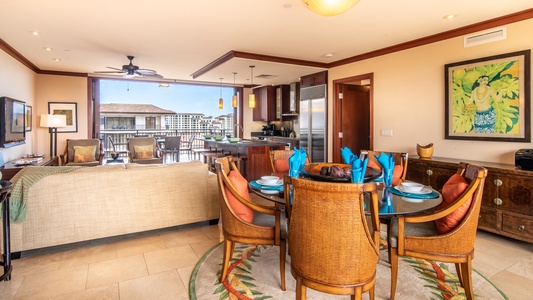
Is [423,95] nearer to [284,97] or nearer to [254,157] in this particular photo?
[254,157]

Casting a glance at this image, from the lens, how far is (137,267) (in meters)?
2.51

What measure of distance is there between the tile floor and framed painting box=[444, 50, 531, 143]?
124 cm

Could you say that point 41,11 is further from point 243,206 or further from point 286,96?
point 286,96

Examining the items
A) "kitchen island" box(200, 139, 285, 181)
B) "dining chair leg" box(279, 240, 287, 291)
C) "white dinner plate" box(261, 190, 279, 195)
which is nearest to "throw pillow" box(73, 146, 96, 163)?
"kitchen island" box(200, 139, 285, 181)

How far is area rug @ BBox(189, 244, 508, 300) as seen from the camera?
210cm

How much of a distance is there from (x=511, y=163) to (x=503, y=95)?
0.79 meters

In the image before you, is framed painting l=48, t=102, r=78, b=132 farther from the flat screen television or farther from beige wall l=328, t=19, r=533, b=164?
beige wall l=328, t=19, r=533, b=164

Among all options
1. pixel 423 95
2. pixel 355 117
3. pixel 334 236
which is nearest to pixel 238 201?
pixel 334 236

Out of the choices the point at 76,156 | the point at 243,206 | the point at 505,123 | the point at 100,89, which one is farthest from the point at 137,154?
the point at 505,123

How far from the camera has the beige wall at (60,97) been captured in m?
6.74

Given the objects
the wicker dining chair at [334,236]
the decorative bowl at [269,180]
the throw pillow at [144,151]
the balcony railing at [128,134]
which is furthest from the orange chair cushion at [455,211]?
the balcony railing at [128,134]

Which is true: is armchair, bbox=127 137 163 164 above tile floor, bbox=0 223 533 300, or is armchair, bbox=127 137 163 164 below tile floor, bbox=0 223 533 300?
above

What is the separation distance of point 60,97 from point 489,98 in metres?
8.27

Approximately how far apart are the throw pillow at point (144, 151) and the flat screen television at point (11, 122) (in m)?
2.02
